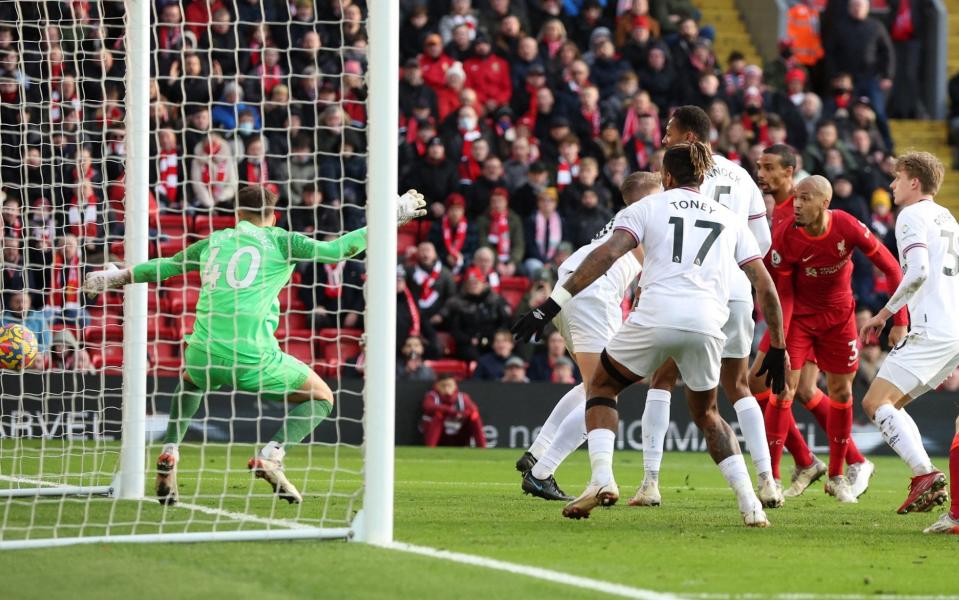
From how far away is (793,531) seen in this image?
7.91 meters

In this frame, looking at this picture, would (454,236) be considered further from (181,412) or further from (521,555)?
(521,555)

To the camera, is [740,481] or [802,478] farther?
[802,478]

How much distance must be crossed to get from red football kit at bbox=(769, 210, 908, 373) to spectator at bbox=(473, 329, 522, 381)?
6693 millimetres

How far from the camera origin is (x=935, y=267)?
938 cm

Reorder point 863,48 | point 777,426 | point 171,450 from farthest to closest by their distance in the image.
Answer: point 863,48
point 777,426
point 171,450

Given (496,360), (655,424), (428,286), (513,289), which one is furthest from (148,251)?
(513,289)

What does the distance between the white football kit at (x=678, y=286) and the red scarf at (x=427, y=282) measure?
9.78 meters

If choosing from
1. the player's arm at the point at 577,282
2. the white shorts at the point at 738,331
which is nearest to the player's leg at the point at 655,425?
the white shorts at the point at 738,331

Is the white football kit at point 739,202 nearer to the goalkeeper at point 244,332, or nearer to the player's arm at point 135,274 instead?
the goalkeeper at point 244,332

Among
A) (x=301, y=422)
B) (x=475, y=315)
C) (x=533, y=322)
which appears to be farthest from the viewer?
(x=475, y=315)

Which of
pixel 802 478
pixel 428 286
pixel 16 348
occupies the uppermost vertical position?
pixel 16 348

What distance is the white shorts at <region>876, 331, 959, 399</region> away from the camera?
30.6 feet

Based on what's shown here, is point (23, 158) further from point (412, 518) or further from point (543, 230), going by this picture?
point (543, 230)

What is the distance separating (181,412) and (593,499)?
2.49 m
